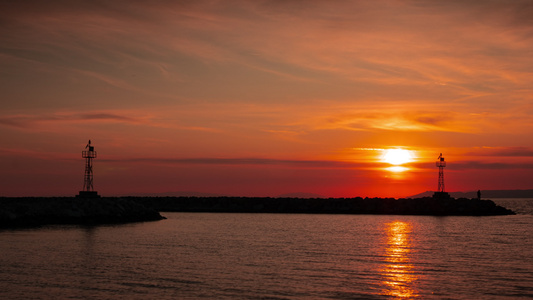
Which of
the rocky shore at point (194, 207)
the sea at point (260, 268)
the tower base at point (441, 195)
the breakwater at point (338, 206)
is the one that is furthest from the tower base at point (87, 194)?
the tower base at point (441, 195)

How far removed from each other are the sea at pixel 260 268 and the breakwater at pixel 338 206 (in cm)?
5420

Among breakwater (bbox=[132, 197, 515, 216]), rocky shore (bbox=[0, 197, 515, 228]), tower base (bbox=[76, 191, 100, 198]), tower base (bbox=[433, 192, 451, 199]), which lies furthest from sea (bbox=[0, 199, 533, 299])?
tower base (bbox=[433, 192, 451, 199])

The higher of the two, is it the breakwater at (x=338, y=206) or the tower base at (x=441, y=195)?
the tower base at (x=441, y=195)

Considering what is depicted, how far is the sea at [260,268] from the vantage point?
69.7 feet

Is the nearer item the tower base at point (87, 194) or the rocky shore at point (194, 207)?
the rocky shore at point (194, 207)

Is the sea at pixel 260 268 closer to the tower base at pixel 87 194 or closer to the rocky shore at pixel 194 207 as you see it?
the rocky shore at pixel 194 207

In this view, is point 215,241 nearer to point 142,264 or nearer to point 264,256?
point 264,256

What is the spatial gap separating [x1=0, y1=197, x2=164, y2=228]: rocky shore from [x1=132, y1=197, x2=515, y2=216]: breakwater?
35.0 meters

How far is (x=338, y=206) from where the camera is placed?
339ft

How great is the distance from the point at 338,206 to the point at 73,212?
5471cm

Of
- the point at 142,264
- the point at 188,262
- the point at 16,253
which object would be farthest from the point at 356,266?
the point at 16,253

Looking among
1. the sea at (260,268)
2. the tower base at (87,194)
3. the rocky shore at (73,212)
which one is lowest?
the sea at (260,268)

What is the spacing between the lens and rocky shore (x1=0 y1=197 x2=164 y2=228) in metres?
57.5

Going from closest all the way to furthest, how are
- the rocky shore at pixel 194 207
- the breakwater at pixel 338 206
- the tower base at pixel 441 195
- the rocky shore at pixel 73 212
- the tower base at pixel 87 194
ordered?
1. the rocky shore at pixel 73 212
2. the rocky shore at pixel 194 207
3. the tower base at pixel 87 194
4. the breakwater at pixel 338 206
5. the tower base at pixel 441 195
